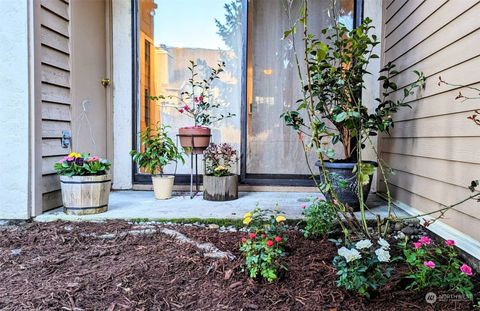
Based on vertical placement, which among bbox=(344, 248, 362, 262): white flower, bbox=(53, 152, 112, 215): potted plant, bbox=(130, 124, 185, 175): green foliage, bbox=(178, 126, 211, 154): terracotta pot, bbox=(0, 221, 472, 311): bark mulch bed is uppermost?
bbox=(178, 126, 211, 154): terracotta pot

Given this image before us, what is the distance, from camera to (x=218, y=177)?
117 inches

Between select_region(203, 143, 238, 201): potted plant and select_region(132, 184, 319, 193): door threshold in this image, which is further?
select_region(132, 184, 319, 193): door threshold

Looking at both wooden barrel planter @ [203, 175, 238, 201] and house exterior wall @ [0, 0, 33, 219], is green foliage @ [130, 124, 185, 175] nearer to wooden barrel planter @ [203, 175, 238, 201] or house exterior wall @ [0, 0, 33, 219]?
wooden barrel planter @ [203, 175, 238, 201]

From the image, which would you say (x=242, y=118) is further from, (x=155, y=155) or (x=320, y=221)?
(x=320, y=221)

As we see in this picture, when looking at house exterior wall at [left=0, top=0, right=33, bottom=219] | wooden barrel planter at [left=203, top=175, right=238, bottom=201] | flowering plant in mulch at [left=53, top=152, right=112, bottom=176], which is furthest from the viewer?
wooden barrel planter at [left=203, top=175, right=238, bottom=201]

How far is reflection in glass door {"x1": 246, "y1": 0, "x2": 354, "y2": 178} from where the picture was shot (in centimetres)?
363

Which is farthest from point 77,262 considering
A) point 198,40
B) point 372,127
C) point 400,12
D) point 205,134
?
point 400,12

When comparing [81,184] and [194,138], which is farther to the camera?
[194,138]

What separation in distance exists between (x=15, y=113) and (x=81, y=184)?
66 centimetres

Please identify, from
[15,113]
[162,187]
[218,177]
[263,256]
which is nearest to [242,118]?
[218,177]

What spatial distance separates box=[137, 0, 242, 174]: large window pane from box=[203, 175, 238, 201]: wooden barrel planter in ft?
2.29

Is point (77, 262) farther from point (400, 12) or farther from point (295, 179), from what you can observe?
point (400, 12)

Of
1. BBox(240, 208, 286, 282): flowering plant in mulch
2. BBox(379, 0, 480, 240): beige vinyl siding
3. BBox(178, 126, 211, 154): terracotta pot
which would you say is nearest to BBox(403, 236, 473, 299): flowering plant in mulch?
BBox(379, 0, 480, 240): beige vinyl siding

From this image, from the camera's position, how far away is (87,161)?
2.47m
